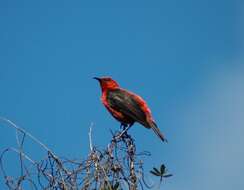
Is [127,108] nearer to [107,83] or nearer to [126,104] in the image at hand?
[126,104]

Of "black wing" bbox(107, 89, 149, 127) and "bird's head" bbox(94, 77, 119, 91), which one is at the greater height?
"bird's head" bbox(94, 77, 119, 91)

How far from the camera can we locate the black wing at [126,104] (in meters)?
10.2

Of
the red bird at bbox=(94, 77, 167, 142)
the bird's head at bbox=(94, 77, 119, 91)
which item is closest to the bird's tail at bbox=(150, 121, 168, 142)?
the red bird at bbox=(94, 77, 167, 142)

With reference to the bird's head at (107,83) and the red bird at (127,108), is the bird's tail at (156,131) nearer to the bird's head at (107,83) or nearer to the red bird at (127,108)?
the red bird at (127,108)

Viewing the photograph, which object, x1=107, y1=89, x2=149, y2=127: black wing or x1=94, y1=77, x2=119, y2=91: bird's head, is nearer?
x1=107, y1=89, x2=149, y2=127: black wing

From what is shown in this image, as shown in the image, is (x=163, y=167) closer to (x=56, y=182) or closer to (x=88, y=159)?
(x=88, y=159)

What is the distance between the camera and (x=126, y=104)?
34.3 feet

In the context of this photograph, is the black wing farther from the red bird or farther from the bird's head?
the bird's head

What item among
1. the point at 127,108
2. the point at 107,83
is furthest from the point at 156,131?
the point at 107,83

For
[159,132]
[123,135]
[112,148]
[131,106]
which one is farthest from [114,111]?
[112,148]

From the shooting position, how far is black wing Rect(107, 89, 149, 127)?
10172 millimetres

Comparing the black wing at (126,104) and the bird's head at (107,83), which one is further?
the bird's head at (107,83)

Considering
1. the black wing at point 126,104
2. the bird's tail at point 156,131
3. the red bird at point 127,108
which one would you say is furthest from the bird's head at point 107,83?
the bird's tail at point 156,131

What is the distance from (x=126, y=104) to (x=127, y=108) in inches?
5.0
